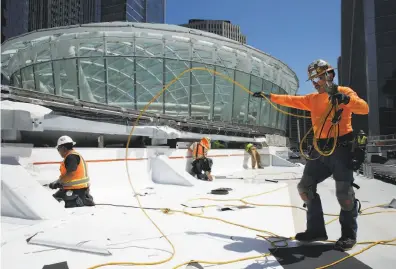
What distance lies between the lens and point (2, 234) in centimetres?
343

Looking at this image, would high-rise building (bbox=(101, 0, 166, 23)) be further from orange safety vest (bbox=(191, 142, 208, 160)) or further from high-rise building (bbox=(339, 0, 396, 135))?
orange safety vest (bbox=(191, 142, 208, 160))

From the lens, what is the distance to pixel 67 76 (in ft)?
73.6

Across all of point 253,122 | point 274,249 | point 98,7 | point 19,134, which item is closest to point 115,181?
point 19,134

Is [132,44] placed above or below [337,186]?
above

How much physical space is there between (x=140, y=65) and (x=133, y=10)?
93128 millimetres

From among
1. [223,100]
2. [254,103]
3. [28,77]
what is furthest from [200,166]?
[28,77]

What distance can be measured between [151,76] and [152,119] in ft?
47.9

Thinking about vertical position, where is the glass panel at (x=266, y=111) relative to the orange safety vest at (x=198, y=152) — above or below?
above

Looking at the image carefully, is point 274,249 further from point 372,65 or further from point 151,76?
point 372,65

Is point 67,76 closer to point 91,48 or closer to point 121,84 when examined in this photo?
point 91,48

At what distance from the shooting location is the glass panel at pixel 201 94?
23.4 m

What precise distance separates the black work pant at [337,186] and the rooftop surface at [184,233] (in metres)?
0.24

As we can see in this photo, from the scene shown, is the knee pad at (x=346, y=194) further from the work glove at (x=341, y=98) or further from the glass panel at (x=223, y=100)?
the glass panel at (x=223, y=100)

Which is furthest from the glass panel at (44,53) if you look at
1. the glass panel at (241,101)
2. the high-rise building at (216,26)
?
the high-rise building at (216,26)
